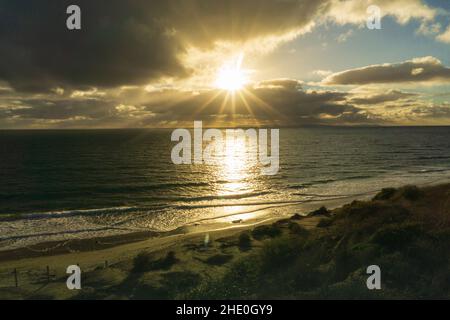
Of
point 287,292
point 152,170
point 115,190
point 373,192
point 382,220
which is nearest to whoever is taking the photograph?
point 287,292

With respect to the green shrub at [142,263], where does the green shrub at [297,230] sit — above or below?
above

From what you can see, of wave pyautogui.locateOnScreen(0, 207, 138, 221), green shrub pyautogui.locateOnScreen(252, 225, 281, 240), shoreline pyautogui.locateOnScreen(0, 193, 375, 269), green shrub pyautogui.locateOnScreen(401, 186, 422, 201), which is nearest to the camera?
green shrub pyautogui.locateOnScreen(252, 225, 281, 240)

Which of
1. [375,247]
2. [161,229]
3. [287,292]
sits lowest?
[161,229]

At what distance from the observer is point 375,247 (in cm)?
1333

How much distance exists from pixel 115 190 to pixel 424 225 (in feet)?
A: 132

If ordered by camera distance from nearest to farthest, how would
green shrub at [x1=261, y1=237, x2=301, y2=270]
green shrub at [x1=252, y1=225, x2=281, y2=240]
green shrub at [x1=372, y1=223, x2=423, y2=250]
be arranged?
green shrub at [x1=372, y1=223, x2=423, y2=250]
green shrub at [x1=261, y1=237, x2=301, y2=270]
green shrub at [x1=252, y1=225, x2=281, y2=240]

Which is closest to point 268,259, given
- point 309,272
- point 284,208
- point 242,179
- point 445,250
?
point 309,272

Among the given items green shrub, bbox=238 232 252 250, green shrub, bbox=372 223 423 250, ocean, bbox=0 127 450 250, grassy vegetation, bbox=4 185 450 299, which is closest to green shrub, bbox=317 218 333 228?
grassy vegetation, bbox=4 185 450 299

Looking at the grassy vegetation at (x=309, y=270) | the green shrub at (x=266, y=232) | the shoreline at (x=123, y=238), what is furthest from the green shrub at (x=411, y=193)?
the green shrub at (x=266, y=232)

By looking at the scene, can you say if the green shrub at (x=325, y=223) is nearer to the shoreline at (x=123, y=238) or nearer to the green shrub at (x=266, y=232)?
the green shrub at (x=266, y=232)

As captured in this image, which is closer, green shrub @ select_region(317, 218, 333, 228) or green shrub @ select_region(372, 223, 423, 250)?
green shrub @ select_region(372, 223, 423, 250)

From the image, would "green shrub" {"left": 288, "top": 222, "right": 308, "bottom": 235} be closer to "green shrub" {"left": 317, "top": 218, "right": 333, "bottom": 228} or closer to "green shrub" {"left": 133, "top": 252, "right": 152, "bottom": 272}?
"green shrub" {"left": 317, "top": 218, "right": 333, "bottom": 228}
